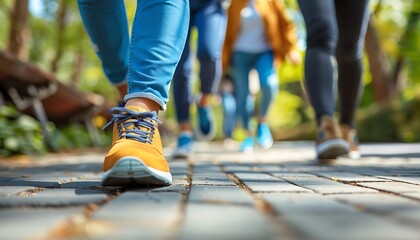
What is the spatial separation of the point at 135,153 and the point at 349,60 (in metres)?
2.56

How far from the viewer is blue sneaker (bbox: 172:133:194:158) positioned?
416cm

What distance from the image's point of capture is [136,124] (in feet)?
6.29

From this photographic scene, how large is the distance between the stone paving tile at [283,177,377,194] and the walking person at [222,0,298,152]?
13.8 ft

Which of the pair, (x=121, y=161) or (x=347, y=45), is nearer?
(x=121, y=161)

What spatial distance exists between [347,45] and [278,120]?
22943 millimetres

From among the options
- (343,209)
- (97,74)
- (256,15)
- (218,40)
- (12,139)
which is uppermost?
(97,74)

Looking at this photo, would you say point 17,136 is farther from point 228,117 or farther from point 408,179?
point 228,117

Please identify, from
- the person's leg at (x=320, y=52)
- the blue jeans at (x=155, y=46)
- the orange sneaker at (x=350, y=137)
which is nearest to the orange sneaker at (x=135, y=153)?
the blue jeans at (x=155, y=46)

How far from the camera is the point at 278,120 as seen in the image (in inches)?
1046

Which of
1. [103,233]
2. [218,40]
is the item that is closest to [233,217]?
[103,233]

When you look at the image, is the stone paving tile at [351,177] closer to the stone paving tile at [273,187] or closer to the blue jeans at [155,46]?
the stone paving tile at [273,187]

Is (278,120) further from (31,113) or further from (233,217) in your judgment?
(233,217)

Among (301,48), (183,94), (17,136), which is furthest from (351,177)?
(301,48)

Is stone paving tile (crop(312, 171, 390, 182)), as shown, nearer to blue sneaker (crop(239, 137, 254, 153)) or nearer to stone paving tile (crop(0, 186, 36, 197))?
stone paving tile (crop(0, 186, 36, 197))
